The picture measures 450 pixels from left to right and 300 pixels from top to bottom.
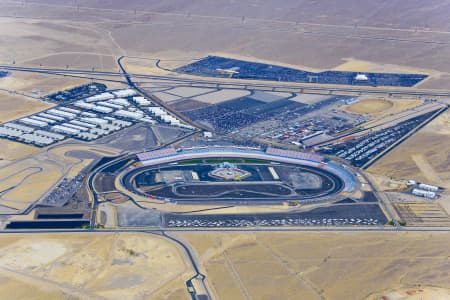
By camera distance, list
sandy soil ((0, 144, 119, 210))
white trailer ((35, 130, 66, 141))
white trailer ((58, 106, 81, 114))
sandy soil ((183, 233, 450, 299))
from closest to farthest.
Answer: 1. sandy soil ((183, 233, 450, 299))
2. sandy soil ((0, 144, 119, 210))
3. white trailer ((35, 130, 66, 141))
4. white trailer ((58, 106, 81, 114))

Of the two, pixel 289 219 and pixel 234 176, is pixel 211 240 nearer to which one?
pixel 289 219

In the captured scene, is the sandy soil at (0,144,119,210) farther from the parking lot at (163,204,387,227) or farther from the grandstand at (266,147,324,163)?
the grandstand at (266,147,324,163)

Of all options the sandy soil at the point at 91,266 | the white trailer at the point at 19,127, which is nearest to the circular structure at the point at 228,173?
the sandy soil at the point at 91,266

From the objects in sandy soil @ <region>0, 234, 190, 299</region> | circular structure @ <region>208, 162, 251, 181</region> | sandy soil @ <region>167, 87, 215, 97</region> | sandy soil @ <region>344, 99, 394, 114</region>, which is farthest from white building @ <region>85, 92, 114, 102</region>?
sandy soil @ <region>0, 234, 190, 299</region>

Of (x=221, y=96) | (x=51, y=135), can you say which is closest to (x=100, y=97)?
(x=51, y=135)

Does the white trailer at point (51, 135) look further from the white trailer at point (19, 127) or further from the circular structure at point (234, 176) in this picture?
the circular structure at point (234, 176)
